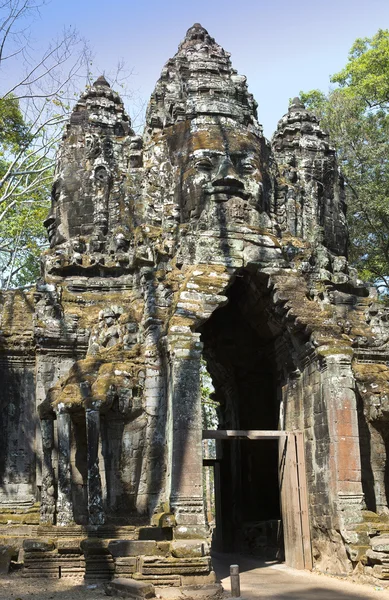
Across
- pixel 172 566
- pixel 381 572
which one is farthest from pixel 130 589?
pixel 381 572

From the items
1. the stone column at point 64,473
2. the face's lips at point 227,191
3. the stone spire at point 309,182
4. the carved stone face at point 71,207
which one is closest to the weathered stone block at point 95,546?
the stone column at point 64,473

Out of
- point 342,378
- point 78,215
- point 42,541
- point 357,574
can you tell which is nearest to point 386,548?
point 357,574

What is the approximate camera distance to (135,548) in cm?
1021

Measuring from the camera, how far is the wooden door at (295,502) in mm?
12586

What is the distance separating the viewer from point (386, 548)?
35.1 ft

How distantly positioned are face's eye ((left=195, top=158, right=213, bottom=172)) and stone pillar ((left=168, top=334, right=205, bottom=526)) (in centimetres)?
436

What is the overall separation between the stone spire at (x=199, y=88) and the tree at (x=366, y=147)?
34.9ft

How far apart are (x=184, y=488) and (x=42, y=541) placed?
7.91 feet

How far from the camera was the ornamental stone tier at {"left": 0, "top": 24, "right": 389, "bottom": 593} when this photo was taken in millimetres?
11555

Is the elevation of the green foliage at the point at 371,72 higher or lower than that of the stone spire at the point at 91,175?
higher

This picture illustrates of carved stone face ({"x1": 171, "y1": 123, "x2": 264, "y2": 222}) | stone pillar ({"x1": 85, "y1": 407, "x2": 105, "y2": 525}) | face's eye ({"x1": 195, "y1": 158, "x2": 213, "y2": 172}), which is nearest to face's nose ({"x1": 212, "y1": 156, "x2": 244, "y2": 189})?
carved stone face ({"x1": 171, "y1": 123, "x2": 264, "y2": 222})

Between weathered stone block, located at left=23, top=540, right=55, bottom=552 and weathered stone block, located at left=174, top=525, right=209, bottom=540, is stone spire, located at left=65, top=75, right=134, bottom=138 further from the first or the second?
weathered stone block, located at left=174, top=525, right=209, bottom=540

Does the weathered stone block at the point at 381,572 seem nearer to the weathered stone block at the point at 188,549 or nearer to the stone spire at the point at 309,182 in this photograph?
the weathered stone block at the point at 188,549

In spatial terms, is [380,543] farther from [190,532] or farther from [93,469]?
[93,469]
